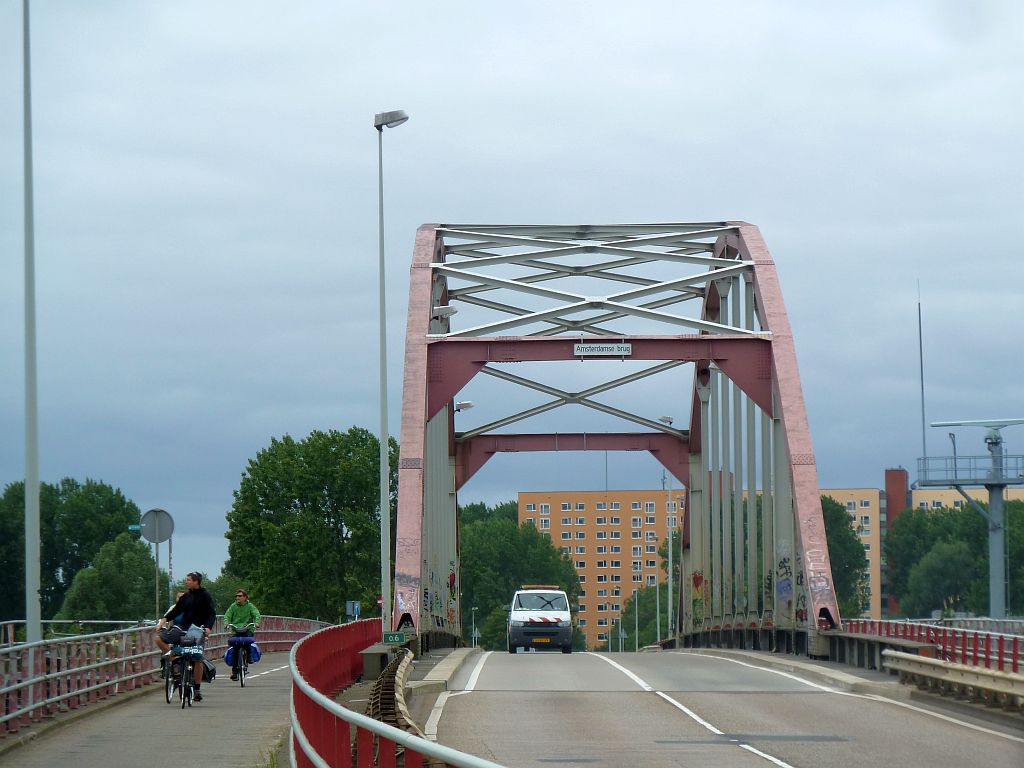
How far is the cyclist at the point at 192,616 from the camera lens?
2111cm

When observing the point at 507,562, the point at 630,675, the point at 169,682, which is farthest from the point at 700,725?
the point at 507,562

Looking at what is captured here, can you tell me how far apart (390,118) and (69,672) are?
17276 millimetres

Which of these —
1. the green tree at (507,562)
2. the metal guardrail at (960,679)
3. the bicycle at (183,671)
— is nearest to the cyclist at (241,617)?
the bicycle at (183,671)

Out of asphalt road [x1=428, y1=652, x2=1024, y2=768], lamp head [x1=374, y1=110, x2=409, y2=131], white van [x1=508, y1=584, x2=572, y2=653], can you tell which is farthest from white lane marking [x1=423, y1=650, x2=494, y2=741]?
white van [x1=508, y1=584, x2=572, y2=653]

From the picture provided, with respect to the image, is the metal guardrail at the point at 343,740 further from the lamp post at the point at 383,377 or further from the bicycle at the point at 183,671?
the lamp post at the point at 383,377

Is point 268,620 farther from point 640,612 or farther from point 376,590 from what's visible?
point 640,612

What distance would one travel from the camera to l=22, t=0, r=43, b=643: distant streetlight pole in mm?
18938

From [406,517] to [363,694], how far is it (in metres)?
12.5

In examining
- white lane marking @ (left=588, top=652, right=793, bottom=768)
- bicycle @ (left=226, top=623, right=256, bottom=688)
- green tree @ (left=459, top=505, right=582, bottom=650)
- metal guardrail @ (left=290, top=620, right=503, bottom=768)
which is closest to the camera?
metal guardrail @ (left=290, top=620, right=503, bottom=768)

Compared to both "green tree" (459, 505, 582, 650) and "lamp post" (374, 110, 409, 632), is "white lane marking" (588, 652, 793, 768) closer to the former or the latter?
"lamp post" (374, 110, 409, 632)

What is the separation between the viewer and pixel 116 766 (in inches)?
547

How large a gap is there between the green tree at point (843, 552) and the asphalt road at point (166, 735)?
4671 inches

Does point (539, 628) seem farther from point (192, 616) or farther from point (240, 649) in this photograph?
point (192, 616)

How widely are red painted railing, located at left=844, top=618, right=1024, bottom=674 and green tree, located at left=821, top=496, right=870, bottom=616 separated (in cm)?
10904
